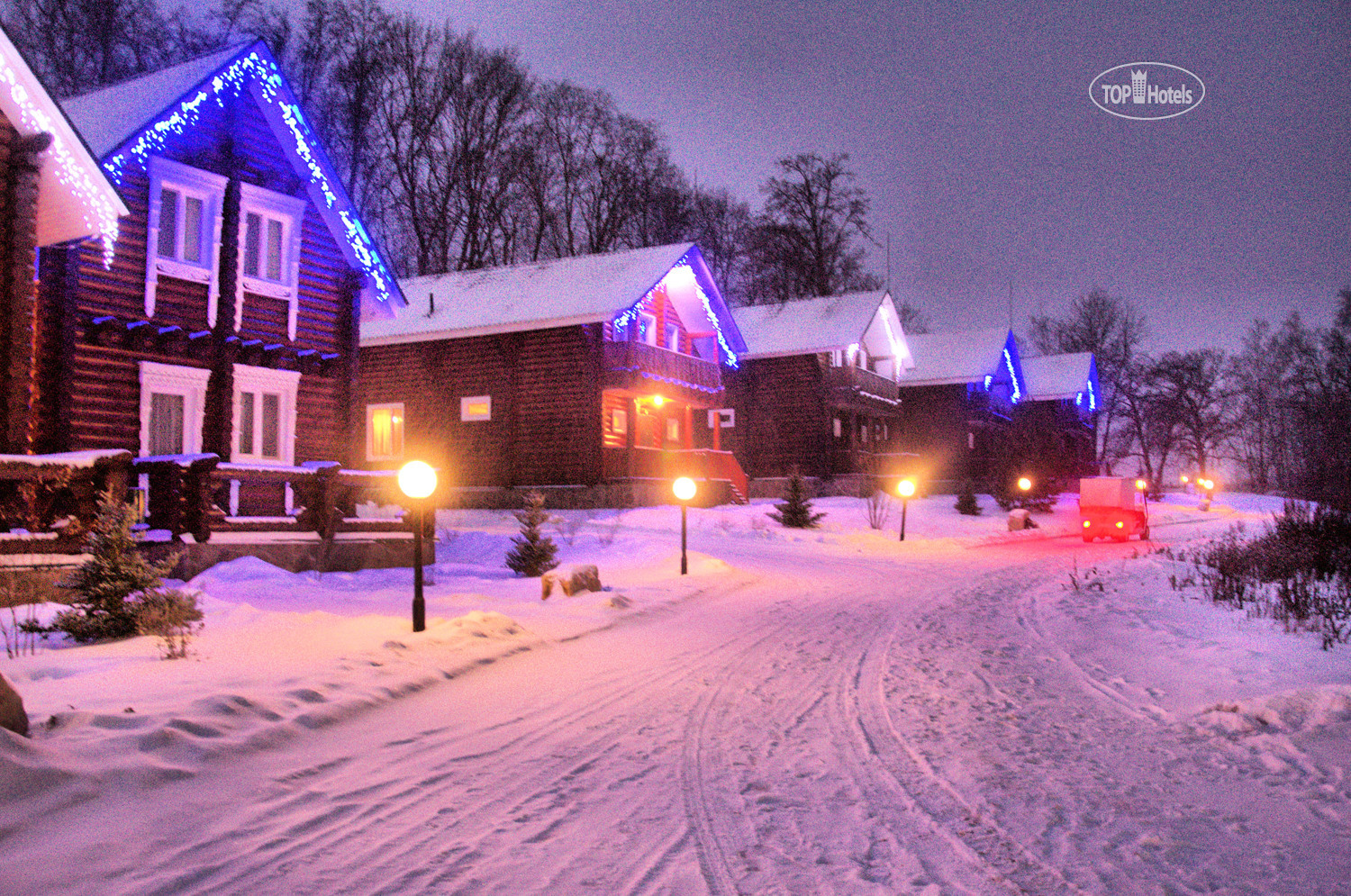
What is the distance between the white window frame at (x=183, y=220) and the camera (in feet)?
48.2

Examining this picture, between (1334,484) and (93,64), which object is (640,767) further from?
(93,64)

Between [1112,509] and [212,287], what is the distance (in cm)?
2394

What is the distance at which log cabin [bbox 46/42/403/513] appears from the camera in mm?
13953

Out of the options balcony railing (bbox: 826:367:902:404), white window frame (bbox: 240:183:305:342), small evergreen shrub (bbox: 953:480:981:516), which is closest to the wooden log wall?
white window frame (bbox: 240:183:305:342)

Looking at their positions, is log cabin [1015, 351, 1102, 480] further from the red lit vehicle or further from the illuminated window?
the red lit vehicle

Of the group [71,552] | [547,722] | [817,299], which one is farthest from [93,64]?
[547,722]

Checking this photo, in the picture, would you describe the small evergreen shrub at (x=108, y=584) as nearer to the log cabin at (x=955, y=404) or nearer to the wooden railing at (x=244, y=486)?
the wooden railing at (x=244, y=486)

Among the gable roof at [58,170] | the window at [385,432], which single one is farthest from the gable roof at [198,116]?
the window at [385,432]

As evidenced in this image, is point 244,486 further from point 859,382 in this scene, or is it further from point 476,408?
point 859,382

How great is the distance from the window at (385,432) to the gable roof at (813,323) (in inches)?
573

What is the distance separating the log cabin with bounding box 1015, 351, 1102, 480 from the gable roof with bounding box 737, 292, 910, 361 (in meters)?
16.9

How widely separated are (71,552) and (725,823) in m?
9.42

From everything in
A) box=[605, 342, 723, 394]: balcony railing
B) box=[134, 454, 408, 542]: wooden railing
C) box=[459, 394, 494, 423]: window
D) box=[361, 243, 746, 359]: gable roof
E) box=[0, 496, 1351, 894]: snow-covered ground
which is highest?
box=[361, 243, 746, 359]: gable roof

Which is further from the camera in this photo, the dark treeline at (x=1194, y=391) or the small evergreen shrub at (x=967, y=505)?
the dark treeline at (x=1194, y=391)
